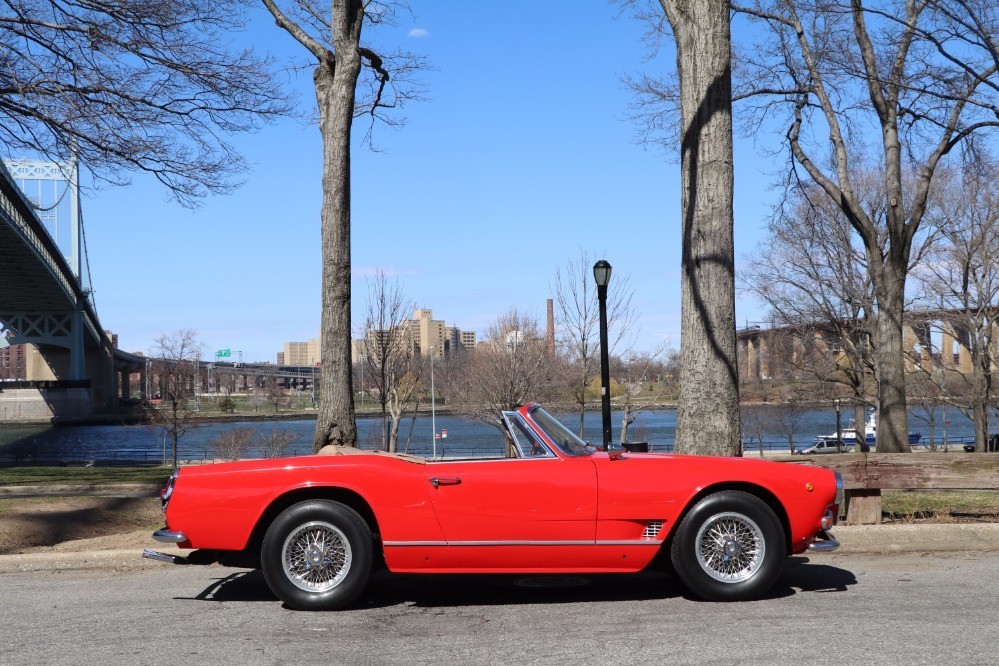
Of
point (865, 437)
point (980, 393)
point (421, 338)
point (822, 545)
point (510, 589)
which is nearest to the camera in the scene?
point (822, 545)

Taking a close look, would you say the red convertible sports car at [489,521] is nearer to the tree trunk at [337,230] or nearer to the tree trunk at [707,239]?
the tree trunk at [707,239]

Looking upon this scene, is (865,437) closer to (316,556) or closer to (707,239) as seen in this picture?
(707,239)

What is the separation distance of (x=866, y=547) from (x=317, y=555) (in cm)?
416

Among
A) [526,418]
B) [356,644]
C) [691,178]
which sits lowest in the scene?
[356,644]

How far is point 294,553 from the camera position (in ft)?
18.5

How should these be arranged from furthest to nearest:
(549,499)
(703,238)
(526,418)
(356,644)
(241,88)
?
(241,88), (703,238), (526,418), (549,499), (356,644)

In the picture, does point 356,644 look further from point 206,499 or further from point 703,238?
point 703,238

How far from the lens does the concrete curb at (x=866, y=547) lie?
7109 millimetres

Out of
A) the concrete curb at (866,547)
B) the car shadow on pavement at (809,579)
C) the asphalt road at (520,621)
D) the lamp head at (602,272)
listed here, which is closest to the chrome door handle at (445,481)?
the asphalt road at (520,621)

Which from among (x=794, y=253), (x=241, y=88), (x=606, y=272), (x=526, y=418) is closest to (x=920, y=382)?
(x=794, y=253)

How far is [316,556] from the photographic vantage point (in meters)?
5.63

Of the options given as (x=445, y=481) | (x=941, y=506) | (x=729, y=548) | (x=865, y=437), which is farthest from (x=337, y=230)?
(x=865, y=437)

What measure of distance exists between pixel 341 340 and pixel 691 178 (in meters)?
4.04

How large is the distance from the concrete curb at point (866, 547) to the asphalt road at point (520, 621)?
0.97ft
